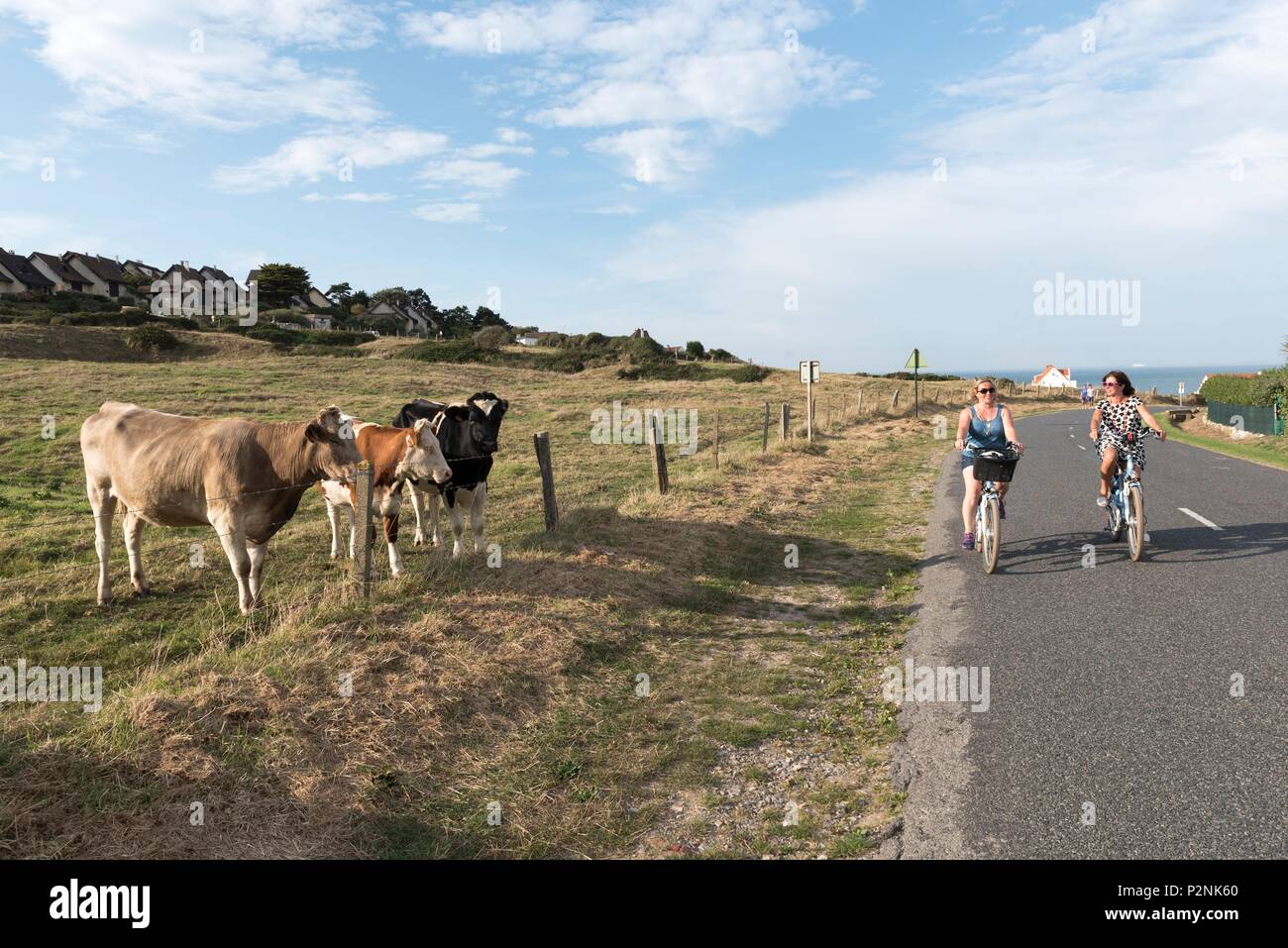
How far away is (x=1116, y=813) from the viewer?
12.7 feet

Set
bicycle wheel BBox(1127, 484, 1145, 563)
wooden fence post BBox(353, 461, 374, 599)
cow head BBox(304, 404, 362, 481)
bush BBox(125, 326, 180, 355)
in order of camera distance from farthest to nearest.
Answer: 1. bush BBox(125, 326, 180, 355)
2. bicycle wheel BBox(1127, 484, 1145, 563)
3. cow head BBox(304, 404, 362, 481)
4. wooden fence post BBox(353, 461, 374, 599)

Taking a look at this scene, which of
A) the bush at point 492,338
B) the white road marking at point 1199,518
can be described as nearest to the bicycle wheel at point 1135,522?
the white road marking at point 1199,518

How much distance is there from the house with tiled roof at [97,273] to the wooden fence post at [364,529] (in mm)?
94154

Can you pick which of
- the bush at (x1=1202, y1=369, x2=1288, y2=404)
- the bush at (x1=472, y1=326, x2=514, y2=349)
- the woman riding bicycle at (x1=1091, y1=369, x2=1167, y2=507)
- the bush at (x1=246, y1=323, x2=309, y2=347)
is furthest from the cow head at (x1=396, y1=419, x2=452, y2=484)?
the bush at (x1=472, y1=326, x2=514, y2=349)

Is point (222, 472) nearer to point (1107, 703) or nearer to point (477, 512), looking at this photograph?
point (477, 512)

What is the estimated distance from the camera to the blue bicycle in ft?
29.0

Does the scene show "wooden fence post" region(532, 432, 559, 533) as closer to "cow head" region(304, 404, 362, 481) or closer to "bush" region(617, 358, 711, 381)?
"cow head" region(304, 404, 362, 481)

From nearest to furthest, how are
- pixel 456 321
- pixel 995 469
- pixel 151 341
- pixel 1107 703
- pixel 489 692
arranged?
pixel 1107 703, pixel 489 692, pixel 995 469, pixel 151 341, pixel 456 321

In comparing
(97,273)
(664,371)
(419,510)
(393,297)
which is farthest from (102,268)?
(419,510)

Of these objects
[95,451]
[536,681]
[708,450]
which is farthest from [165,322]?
[536,681]

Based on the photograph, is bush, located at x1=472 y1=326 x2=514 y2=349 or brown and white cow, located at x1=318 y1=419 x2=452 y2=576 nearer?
brown and white cow, located at x1=318 y1=419 x2=452 y2=576

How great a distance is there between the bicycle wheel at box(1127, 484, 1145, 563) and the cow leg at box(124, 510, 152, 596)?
35.6 ft

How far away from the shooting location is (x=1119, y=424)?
930 cm

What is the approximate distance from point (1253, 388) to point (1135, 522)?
27.4 meters
